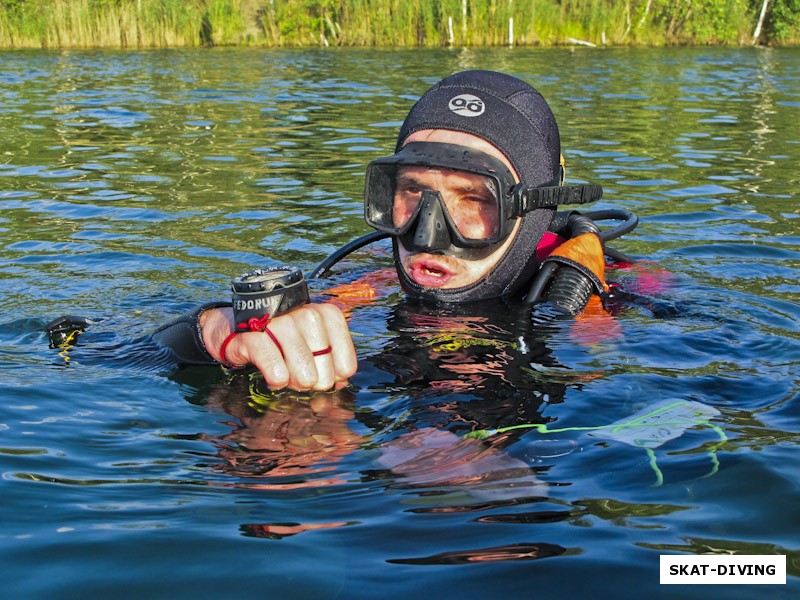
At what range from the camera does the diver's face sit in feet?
11.7

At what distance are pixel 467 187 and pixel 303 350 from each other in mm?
1227

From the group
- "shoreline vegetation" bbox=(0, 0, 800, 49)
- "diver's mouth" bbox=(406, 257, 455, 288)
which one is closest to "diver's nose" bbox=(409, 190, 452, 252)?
"diver's mouth" bbox=(406, 257, 455, 288)

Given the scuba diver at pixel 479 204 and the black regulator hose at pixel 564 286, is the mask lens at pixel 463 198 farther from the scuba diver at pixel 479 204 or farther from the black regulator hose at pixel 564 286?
the black regulator hose at pixel 564 286

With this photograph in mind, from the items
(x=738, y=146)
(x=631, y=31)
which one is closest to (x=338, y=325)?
(x=738, y=146)

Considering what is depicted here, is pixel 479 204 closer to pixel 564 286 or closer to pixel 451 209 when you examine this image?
pixel 451 209

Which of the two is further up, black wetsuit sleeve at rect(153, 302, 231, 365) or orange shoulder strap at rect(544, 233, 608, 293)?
orange shoulder strap at rect(544, 233, 608, 293)

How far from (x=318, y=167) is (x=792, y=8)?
21342mm

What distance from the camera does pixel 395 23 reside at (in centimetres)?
2395

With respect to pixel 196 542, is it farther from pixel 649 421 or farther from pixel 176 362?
pixel 649 421

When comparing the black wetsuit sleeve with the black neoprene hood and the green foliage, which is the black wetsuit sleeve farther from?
the green foliage

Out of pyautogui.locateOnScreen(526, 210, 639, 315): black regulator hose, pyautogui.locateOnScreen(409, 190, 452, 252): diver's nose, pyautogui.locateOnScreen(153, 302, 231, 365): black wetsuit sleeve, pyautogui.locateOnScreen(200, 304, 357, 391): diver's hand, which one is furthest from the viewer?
pyautogui.locateOnScreen(526, 210, 639, 315): black regulator hose

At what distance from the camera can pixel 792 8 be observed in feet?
82.8

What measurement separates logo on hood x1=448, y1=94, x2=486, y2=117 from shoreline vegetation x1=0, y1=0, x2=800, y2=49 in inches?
812

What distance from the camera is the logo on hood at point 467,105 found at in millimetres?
3670
